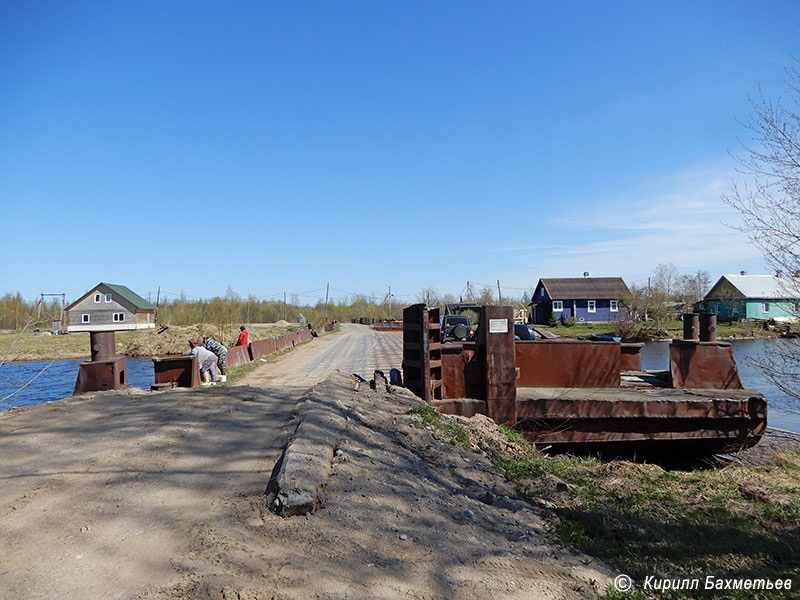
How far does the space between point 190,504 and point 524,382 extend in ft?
27.2

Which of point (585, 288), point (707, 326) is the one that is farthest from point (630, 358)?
point (585, 288)

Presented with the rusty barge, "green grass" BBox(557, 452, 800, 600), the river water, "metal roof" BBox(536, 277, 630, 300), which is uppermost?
"metal roof" BBox(536, 277, 630, 300)

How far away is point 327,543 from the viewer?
3.88m

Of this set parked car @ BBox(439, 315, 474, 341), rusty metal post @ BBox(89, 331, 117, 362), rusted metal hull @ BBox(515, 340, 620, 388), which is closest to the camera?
rusted metal hull @ BBox(515, 340, 620, 388)

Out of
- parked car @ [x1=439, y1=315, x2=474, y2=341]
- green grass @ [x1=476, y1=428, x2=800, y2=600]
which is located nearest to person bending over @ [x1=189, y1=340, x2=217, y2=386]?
parked car @ [x1=439, y1=315, x2=474, y2=341]

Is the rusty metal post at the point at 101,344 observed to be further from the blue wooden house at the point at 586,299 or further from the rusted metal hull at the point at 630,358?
the blue wooden house at the point at 586,299

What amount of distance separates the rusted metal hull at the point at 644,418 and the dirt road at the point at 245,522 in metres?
3.28

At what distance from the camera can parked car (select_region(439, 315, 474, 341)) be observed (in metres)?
17.1

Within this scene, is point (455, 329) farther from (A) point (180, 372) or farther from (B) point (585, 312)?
(B) point (585, 312)

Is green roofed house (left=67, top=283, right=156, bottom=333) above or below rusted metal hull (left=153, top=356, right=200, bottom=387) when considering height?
above

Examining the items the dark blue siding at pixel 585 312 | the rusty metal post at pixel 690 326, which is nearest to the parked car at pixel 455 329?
the rusty metal post at pixel 690 326

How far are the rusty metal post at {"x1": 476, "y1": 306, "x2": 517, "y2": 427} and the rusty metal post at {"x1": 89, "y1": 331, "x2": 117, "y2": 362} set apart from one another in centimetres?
799

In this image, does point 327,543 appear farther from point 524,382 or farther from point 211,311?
point 211,311

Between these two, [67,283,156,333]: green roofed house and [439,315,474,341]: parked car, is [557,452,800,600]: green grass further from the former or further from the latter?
[67,283,156,333]: green roofed house
